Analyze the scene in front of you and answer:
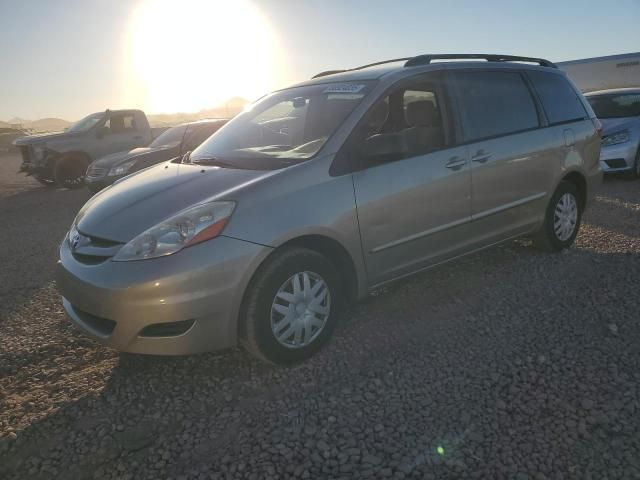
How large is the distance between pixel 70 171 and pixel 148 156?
13.1ft

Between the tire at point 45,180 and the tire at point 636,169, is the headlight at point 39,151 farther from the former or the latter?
the tire at point 636,169

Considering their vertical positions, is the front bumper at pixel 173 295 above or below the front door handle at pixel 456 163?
below

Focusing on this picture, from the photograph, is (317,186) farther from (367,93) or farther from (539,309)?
(539,309)

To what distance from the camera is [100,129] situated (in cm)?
1180

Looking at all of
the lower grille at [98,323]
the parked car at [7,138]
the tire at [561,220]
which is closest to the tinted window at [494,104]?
the tire at [561,220]

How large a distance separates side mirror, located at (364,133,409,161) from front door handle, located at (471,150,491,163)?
85 centimetres

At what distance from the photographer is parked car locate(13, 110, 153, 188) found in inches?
449

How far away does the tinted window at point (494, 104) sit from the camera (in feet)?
12.4

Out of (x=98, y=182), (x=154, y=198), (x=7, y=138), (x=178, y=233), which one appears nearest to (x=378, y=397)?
(x=178, y=233)

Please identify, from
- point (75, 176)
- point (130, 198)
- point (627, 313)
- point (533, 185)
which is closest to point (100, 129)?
point (75, 176)

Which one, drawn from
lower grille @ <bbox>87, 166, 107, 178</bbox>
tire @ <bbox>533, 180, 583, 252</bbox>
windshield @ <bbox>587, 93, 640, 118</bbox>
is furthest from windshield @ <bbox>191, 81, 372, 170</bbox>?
windshield @ <bbox>587, 93, 640, 118</bbox>

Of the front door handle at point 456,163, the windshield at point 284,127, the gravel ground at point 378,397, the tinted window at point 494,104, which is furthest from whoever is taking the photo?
the tinted window at point 494,104

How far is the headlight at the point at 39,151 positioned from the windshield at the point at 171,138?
11.7 ft

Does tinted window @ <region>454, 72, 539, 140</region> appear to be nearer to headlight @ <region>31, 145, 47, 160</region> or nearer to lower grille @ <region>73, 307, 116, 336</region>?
lower grille @ <region>73, 307, 116, 336</region>
